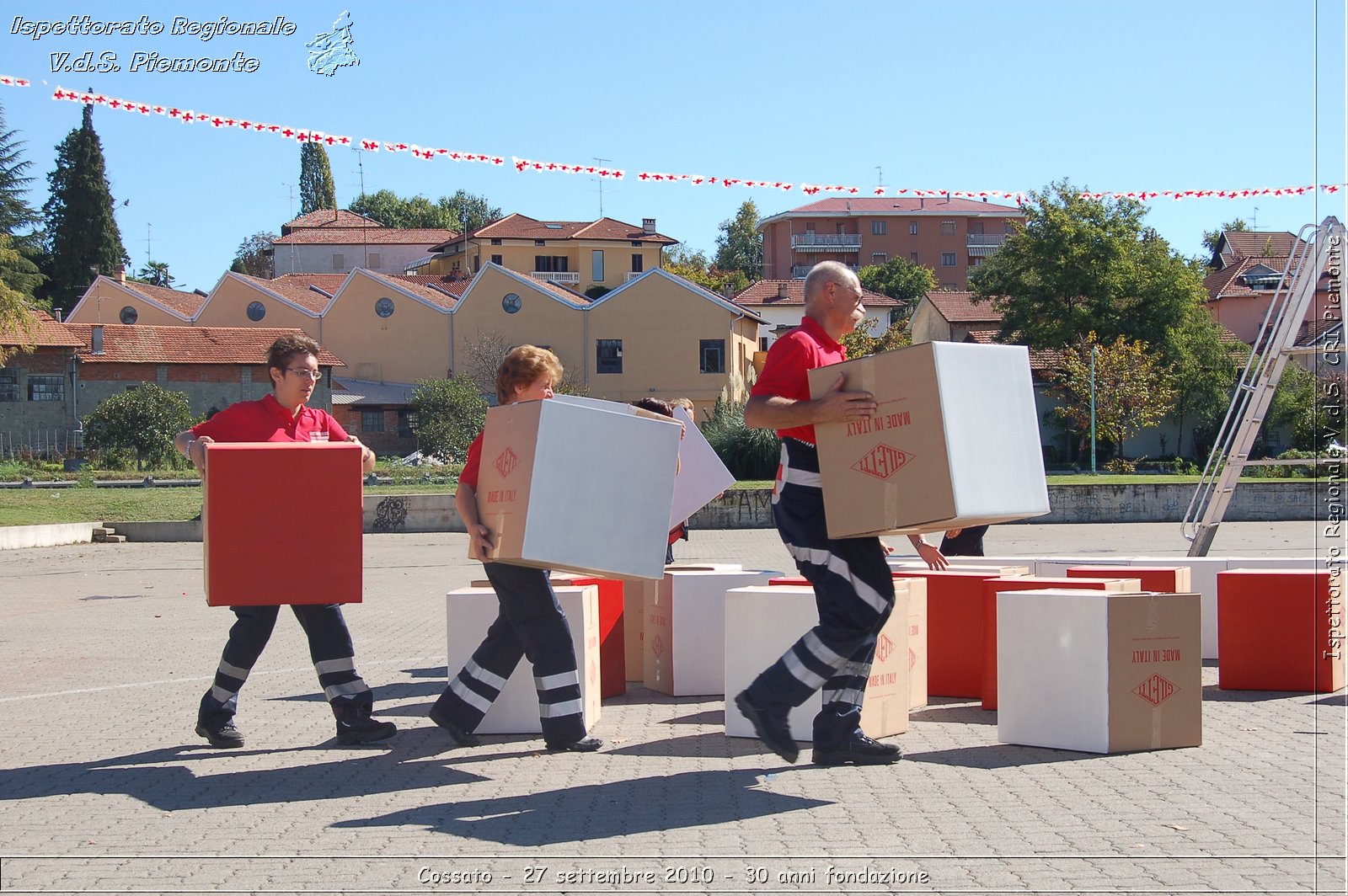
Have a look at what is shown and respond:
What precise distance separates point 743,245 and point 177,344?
266ft

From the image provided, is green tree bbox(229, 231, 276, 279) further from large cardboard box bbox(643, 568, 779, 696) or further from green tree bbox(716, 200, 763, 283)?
large cardboard box bbox(643, 568, 779, 696)

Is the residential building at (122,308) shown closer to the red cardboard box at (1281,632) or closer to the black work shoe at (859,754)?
the red cardboard box at (1281,632)

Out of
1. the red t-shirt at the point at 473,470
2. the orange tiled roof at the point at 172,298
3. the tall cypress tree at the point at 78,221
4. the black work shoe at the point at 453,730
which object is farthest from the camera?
the tall cypress tree at the point at 78,221

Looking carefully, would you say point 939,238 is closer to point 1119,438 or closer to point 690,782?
point 1119,438

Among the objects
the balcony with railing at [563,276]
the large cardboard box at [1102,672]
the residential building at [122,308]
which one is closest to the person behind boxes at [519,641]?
the large cardboard box at [1102,672]

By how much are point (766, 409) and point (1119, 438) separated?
4652 centimetres

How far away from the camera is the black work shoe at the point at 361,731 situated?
627 cm

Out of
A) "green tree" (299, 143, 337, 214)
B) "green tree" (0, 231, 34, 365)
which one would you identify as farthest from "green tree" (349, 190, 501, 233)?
"green tree" (0, 231, 34, 365)

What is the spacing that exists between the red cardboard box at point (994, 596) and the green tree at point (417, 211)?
118 m

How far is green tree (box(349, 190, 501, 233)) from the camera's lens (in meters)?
126

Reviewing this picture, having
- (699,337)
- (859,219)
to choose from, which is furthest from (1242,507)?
(859,219)

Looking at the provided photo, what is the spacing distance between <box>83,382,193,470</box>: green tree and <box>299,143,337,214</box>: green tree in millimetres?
93814

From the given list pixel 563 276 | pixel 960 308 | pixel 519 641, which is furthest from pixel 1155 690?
pixel 563 276

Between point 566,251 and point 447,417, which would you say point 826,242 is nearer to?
point 566,251
